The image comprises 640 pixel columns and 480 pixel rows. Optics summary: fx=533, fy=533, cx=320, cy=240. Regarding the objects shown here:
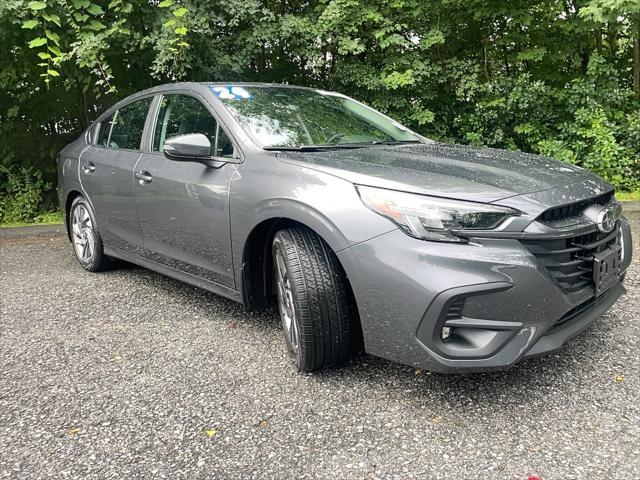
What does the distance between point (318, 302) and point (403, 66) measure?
6.07 m

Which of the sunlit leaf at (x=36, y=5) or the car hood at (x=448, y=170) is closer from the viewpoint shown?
the car hood at (x=448, y=170)

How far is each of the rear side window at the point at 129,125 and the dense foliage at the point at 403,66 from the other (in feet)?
7.57

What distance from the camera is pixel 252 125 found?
3.07 meters

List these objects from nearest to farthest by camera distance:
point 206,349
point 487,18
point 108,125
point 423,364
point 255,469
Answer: point 255,469, point 423,364, point 206,349, point 108,125, point 487,18

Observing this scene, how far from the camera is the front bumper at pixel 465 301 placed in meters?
2.06

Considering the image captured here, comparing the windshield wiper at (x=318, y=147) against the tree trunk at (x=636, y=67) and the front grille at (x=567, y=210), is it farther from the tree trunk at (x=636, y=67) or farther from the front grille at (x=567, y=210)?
the tree trunk at (x=636, y=67)

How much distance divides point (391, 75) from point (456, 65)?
51.0 inches

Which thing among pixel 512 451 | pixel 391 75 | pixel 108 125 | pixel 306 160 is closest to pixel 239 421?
pixel 512 451

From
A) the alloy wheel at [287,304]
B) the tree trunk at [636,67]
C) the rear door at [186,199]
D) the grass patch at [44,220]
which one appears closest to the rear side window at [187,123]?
the rear door at [186,199]

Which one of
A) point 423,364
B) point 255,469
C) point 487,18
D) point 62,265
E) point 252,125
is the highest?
point 487,18

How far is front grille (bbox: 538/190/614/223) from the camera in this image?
7.20ft

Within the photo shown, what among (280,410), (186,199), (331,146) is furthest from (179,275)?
(280,410)

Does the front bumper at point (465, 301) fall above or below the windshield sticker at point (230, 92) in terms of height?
below

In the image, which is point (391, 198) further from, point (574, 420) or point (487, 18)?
point (487, 18)
